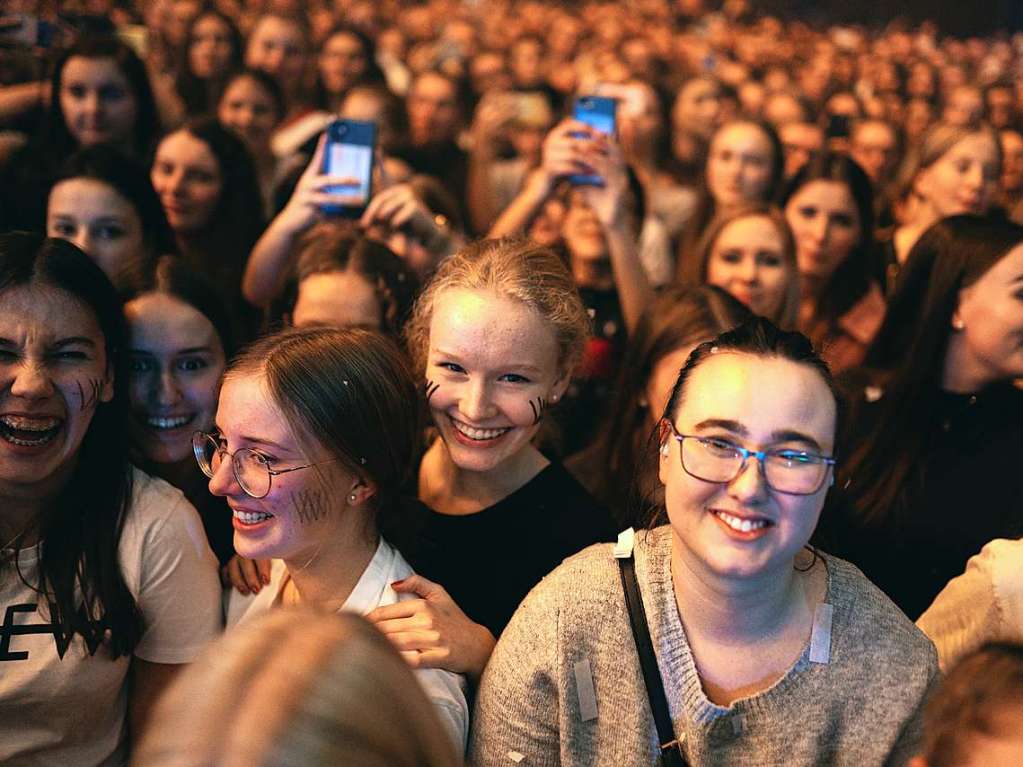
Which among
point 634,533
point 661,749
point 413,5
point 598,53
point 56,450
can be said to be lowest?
point 661,749

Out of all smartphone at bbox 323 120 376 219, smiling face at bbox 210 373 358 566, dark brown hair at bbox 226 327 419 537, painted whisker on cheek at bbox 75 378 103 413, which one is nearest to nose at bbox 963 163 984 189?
smartphone at bbox 323 120 376 219

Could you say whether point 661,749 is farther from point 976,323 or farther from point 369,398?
point 976,323

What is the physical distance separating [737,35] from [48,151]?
791 cm

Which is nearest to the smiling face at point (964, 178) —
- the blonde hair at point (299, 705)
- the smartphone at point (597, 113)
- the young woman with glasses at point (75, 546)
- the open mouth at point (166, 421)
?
the smartphone at point (597, 113)

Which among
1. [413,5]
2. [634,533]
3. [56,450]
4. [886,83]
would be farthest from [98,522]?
[413,5]

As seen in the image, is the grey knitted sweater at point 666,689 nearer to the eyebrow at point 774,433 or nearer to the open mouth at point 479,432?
the eyebrow at point 774,433

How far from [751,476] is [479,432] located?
0.67m

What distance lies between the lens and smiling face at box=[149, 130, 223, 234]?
3246mm

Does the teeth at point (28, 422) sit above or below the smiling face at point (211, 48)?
below

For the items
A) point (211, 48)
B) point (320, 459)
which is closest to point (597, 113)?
point (320, 459)

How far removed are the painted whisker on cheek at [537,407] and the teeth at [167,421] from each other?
28.2 inches

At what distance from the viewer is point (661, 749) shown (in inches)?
56.6

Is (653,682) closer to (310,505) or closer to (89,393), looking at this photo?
(310,505)

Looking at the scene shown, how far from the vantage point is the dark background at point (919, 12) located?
13086 millimetres
